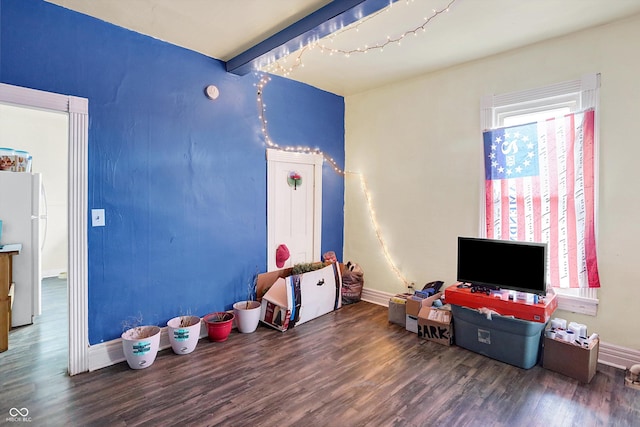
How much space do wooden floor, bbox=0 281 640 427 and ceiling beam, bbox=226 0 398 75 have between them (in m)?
2.50

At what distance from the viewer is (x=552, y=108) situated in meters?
2.96

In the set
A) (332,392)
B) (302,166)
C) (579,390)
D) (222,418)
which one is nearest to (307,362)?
(332,392)

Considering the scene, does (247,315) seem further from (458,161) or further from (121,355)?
A: (458,161)

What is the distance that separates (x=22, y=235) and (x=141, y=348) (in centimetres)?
213

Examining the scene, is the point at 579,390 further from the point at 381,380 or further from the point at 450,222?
the point at 450,222

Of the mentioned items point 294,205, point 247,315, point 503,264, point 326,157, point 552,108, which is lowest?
point 247,315

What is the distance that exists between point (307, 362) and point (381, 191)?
226 cm

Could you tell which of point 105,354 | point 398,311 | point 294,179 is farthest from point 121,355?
point 398,311

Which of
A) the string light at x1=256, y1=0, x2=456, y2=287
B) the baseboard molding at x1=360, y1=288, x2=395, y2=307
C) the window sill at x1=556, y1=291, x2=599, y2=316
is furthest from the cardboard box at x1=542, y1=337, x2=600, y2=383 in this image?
the baseboard molding at x1=360, y1=288, x2=395, y2=307

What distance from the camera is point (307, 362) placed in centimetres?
273

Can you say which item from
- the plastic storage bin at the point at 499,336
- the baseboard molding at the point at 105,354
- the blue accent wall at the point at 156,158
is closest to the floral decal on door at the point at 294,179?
the blue accent wall at the point at 156,158

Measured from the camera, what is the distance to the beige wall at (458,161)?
8.55 ft

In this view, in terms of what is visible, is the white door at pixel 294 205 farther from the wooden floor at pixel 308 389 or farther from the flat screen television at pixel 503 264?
the flat screen television at pixel 503 264

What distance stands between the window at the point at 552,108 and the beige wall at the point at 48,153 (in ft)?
19.9
